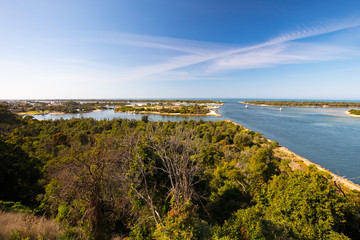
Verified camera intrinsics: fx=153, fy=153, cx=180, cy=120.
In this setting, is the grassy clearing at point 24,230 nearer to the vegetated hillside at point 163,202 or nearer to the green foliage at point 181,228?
the vegetated hillside at point 163,202

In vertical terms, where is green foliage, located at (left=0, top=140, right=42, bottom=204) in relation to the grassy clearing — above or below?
below

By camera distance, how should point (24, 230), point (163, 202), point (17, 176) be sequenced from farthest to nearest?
point (17, 176) → point (163, 202) → point (24, 230)

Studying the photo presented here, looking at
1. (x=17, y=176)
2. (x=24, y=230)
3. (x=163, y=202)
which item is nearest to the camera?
(x=24, y=230)

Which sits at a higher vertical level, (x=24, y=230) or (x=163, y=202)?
(x=24, y=230)

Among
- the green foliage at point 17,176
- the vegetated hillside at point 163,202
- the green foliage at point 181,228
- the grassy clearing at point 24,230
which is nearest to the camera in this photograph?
the grassy clearing at point 24,230

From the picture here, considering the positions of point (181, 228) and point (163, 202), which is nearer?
point (181, 228)

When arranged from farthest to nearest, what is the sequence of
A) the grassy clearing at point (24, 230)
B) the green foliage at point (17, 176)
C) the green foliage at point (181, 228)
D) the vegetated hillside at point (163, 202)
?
the green foliage at point (17, 176) → the vegetated hillside at point (163, 202) → the green foliage at point (181, 228) → the grassy clearing at point (24, 230)

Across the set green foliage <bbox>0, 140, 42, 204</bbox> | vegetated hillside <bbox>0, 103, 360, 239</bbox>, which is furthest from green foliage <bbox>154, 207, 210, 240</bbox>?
green foliage <bbox>0, 140, 42, 204</bbox>

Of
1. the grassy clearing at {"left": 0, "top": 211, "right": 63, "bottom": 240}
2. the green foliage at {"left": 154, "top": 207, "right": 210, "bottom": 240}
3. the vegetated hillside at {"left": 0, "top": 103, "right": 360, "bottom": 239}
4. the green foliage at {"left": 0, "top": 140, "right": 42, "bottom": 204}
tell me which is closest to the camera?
the grassy clearing at {"left": 0, "top": 211, "right": 63, "bottom": 240}

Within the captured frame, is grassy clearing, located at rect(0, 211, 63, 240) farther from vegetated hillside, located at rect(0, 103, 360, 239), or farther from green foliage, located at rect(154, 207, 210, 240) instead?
green foliage, located at rect(154, 207, 210, 240)

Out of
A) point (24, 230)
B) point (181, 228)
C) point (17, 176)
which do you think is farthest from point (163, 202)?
point (17, 176)

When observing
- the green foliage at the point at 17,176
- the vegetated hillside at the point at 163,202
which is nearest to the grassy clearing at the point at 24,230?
the vegetated hillside at the point at 163,202

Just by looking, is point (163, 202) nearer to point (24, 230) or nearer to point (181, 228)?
point (181, 228)
